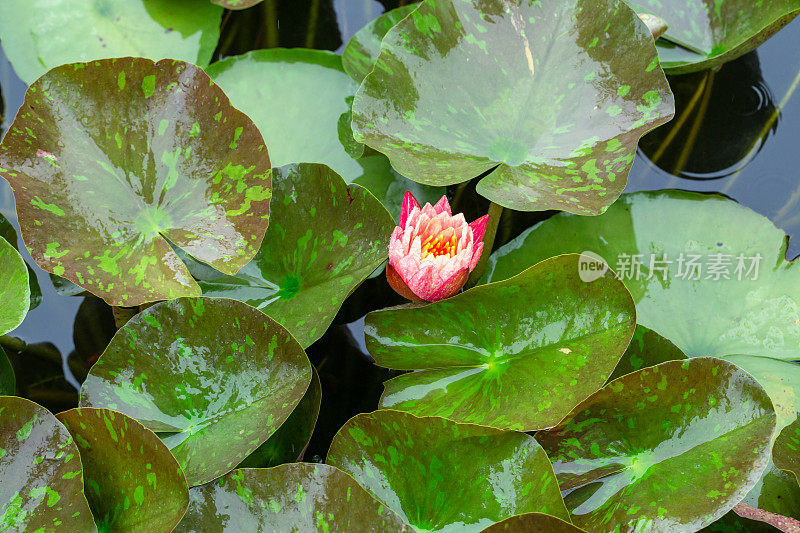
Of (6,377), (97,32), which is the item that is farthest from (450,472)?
(97,32)

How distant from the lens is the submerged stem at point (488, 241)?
3.08 ft

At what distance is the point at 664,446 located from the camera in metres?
0.75

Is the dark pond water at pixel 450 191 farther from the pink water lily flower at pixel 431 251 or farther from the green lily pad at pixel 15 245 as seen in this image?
the pink water lily flower at pixel 431 251

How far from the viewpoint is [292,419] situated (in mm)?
839

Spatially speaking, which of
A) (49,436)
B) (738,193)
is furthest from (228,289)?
(738,193)

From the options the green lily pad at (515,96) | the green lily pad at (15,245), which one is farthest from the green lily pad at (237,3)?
the green lily pad at (15,245)

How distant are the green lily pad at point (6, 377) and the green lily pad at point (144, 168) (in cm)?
26

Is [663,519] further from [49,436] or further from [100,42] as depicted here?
[100,42]

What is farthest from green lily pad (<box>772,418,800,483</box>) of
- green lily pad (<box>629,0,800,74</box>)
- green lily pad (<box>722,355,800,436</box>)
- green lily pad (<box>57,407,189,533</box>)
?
green lily pad (<box>57,407,189,533</box>)

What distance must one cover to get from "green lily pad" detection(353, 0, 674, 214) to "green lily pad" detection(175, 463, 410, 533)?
39 centimetres

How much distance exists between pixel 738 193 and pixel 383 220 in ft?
2.04

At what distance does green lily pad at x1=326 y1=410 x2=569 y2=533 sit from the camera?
0.70m

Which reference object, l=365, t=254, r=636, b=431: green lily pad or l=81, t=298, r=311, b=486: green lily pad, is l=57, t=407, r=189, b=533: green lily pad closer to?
l=81, t=298, r=311, b=486: green lily pad

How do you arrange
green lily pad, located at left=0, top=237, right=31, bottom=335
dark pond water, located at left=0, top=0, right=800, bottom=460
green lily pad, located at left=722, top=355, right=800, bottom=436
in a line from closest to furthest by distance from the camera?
green lily pad, located at left=0, top=237, right=31, bottom=335
green lily pad, located at left=722, top=355, right=800, bottom=436
dark pond water, located at left=0, top=0, right=800, bottom=460
